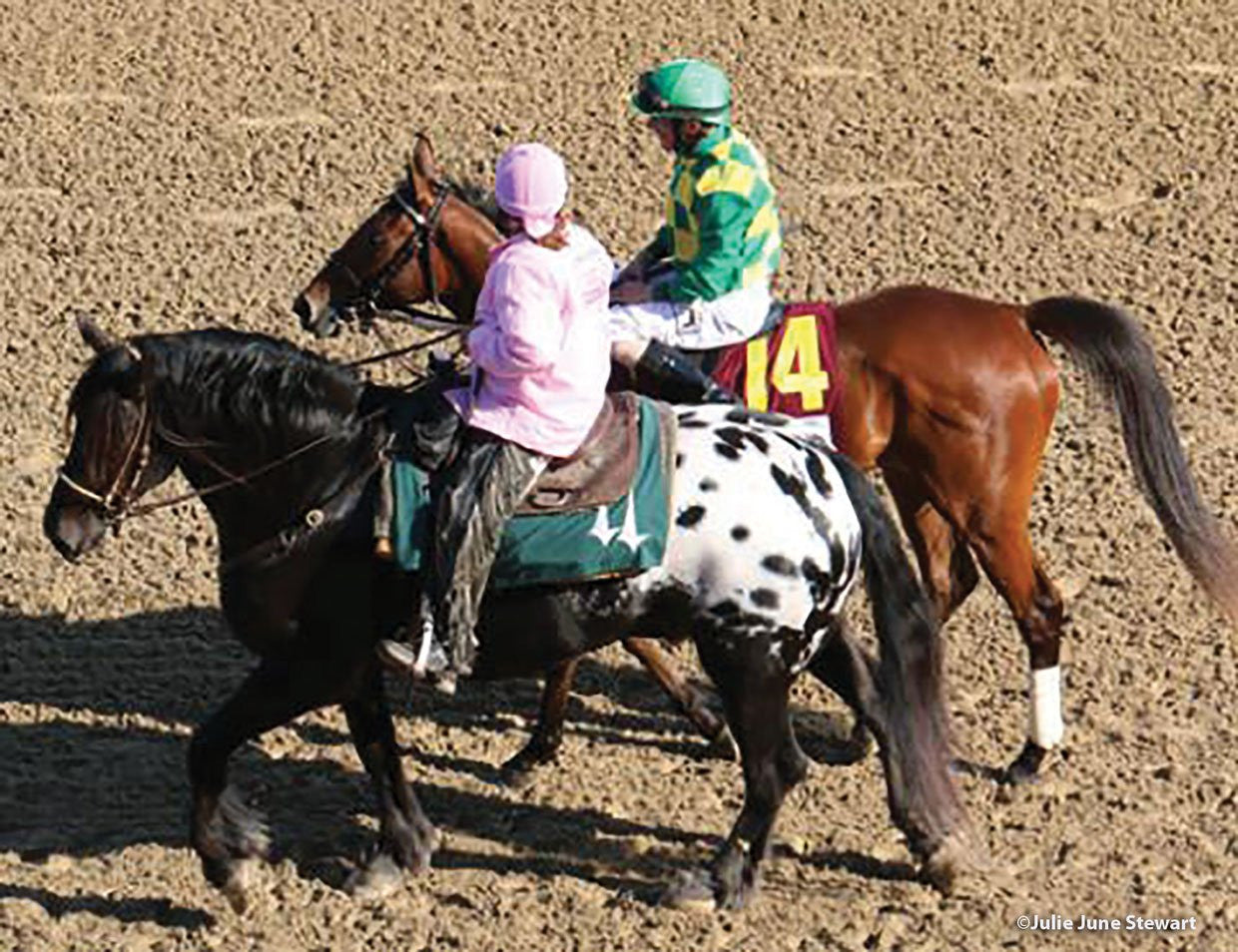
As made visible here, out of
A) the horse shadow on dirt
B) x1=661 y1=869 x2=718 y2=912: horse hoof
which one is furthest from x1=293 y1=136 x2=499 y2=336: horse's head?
x1=661 y1=869 x2=718 y2=912: horse hoof

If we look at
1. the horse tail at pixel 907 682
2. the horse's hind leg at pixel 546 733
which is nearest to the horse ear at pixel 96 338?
the horse's hind leg at pixel 546 733

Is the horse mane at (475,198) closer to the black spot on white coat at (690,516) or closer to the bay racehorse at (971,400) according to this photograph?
the bay racehorse at (971,400)

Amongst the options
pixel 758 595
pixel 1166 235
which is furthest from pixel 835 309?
pixel 1166 235

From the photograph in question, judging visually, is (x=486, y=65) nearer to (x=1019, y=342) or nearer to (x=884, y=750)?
(x=1019, y=342)

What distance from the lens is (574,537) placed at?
7.17 m

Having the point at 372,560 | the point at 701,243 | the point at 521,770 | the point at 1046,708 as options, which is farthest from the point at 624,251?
the point at 372,560

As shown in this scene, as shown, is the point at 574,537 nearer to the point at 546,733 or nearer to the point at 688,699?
the point at 546,733

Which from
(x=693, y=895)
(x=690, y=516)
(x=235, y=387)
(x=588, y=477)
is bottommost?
(x=693, y=895)

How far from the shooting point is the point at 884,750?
7621 mm

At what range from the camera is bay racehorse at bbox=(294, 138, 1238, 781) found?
8453 millimetres

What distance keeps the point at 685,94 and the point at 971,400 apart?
1.39 m

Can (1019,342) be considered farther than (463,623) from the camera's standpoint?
Yes

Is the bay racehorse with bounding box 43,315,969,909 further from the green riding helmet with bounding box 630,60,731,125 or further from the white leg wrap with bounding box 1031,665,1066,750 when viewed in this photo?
the green riding helmet with bounding box 630,60,731,125

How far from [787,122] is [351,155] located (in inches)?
85.8
